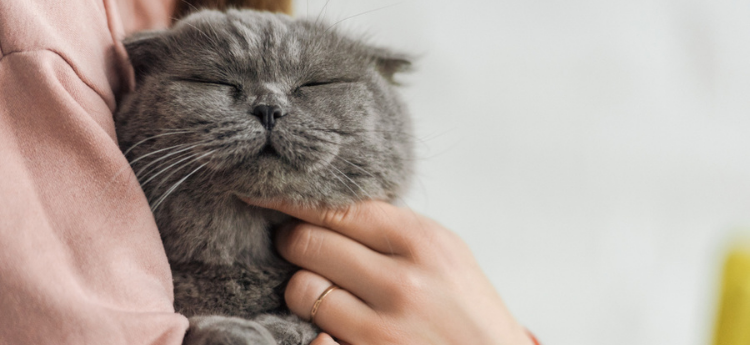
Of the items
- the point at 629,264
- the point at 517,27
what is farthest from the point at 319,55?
the point at 629,264

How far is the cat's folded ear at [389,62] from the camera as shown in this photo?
3.43ft

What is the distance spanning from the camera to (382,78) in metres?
1.05

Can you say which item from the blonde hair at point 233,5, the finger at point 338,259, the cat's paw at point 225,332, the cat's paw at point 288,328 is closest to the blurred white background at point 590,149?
the blonde hair at point 233,5

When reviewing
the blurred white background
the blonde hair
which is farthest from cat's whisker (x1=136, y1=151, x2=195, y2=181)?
the blurred white background

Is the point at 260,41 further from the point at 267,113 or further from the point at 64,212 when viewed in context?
the point at 64,212

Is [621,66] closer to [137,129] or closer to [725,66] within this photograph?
[725,66]

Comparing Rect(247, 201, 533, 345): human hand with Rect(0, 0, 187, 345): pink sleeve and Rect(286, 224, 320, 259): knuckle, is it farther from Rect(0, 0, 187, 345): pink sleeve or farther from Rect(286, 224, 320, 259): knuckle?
Rect(0, 0, 187, 345): pink sleeve

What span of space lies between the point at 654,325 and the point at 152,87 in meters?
2.03

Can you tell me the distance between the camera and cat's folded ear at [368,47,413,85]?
1044mm

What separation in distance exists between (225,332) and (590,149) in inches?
63.9

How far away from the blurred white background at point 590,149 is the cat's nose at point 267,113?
3.49 feet

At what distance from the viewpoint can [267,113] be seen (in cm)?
76

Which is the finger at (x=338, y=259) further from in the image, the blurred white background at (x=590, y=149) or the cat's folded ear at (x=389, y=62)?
the blurred white background at (x=590, y=149)

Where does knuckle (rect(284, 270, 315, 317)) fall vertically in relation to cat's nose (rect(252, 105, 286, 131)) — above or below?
below
